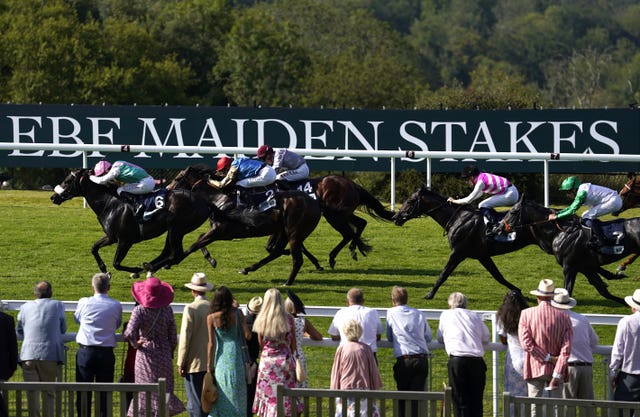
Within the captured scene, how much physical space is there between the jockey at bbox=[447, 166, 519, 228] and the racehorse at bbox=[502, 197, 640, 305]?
0.46 m

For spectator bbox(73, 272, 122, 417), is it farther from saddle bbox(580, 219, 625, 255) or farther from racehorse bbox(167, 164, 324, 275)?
saddle bbox(580, 219, 625, 255)

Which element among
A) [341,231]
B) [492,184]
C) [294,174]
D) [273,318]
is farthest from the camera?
[341,231]

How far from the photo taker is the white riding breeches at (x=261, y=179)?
43.4 feet

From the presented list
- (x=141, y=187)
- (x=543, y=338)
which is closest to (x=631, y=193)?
(x=141, y=187)

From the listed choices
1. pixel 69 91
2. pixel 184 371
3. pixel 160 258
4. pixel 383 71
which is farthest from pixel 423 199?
pixel 383 71

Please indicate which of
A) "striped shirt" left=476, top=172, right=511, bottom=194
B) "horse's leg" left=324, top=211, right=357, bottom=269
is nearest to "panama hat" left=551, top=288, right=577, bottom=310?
"striped shirt" left=476, top=172, right=511, bottom=194

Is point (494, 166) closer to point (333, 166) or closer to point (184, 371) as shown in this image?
point (333, 166)

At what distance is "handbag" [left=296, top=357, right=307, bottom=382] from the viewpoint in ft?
26.3

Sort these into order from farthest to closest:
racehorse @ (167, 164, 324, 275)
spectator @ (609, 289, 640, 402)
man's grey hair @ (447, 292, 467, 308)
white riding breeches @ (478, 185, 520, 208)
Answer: racehorse @ (167, 164, 324, 275) < white riding breeches @ (478, 185, 520, 208) < man's grey hair @ (447, 292, 467, 308) < spectator @ (609, 289, 640, 402)

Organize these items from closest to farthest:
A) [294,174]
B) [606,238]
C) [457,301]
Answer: [457,301]
[606,238]
[294,174]

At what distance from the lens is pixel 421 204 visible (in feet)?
43.2

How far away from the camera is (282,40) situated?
47375 mm

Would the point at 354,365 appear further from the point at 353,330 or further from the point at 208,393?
the point at 208,393

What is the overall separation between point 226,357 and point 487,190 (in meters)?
5.71
